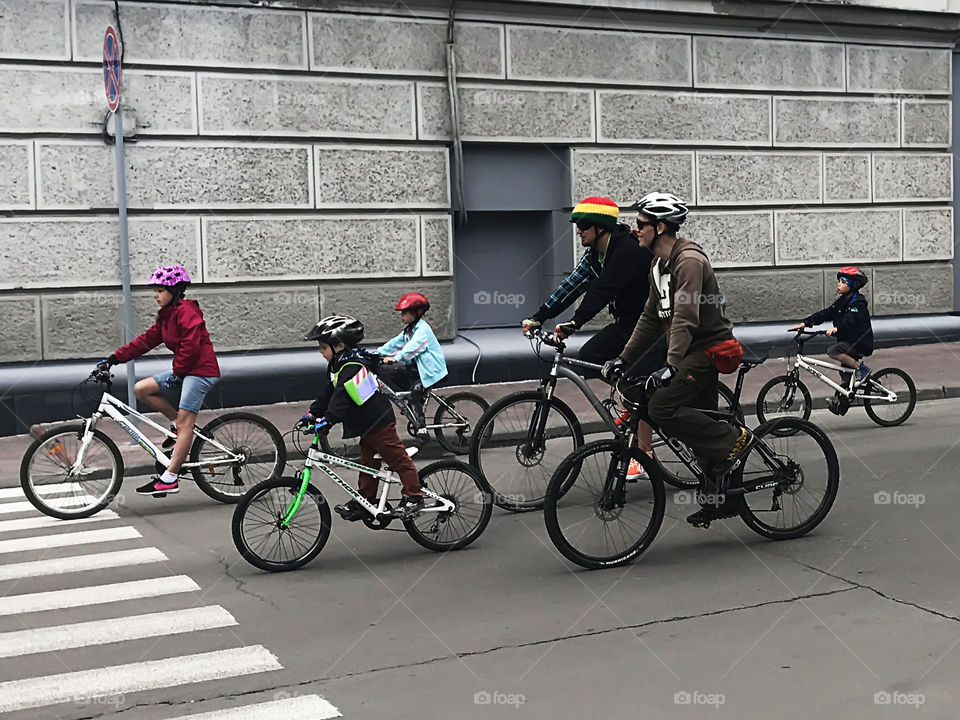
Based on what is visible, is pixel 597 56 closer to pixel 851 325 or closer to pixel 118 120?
pixel 851 325

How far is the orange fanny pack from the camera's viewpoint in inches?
267

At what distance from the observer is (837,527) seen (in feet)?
24.2

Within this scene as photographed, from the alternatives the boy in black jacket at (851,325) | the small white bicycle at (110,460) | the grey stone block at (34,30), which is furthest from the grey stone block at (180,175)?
the boy in black jacket at (851,325)

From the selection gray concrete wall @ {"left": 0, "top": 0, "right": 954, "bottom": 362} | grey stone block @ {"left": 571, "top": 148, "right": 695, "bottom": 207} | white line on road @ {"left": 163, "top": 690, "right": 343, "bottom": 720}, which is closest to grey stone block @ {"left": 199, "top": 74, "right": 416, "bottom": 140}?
gray concrete wall @ {"left": 0, "top": 0, "right": 954, "bottom": 362}

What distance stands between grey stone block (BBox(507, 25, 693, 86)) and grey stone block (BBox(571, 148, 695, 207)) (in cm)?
87

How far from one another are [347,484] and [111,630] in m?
1.59

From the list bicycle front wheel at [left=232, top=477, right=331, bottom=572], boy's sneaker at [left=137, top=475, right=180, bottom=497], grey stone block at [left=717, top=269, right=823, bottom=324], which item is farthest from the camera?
grey stone block at [left=717, top=269, right=823, bottom=324]

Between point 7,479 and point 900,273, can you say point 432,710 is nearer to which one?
point 7,479

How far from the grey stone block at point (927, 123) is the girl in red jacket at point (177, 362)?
11.4 metres

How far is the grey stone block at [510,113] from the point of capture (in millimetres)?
13852

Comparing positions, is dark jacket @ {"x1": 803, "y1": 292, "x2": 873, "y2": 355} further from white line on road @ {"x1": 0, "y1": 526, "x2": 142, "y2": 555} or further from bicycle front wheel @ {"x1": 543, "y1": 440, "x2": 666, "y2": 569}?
white line on road @ {"x1": 0, "y1": 526, "x2": 142, "y2": 555}

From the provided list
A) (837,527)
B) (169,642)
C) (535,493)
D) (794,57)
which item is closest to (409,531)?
(535,493)

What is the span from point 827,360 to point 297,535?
6.35m

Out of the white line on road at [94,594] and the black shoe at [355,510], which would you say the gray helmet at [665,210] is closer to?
the black shoe at [355,510]
